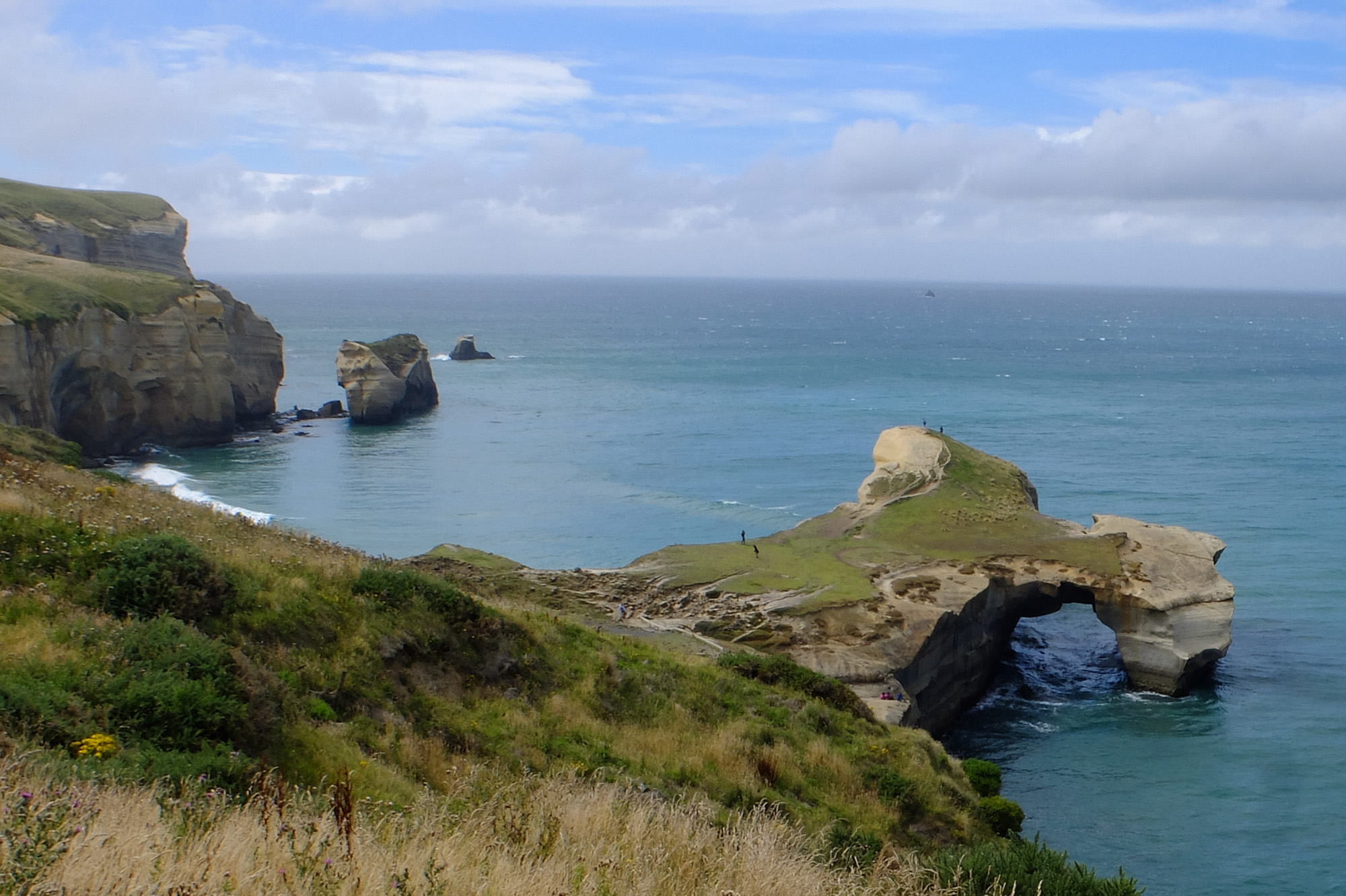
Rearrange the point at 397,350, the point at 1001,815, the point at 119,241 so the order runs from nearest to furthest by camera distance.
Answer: the point at 1001,815
the point at 397,350
the point at 119,241

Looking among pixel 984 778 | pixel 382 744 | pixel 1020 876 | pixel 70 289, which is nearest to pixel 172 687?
pixel 382 744

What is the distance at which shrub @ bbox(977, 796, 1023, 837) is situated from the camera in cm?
1947

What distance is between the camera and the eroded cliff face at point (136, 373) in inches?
2162

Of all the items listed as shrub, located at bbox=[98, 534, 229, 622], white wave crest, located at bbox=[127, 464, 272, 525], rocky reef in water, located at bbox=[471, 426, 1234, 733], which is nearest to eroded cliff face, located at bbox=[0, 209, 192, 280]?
white wave crest, located at bbox=[127, 464, 272, 525]

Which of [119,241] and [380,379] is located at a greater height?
[119,241]

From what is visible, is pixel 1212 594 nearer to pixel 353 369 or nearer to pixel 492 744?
pixel 492 744

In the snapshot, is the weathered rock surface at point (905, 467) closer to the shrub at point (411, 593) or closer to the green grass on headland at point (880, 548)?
the green grass on headland at point (880, 548)

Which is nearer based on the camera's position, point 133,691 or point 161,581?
point 133,691

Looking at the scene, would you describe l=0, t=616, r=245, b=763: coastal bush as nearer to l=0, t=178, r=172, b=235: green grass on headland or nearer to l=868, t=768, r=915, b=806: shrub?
l=868, t=768, r=915, b=806: shrub

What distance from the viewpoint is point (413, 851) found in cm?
669

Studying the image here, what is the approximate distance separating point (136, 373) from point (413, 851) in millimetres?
68334

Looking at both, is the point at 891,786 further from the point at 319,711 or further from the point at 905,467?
the point at 905,467

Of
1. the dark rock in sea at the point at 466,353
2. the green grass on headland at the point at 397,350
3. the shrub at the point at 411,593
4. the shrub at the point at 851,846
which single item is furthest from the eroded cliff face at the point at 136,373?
the dark rock in sea at the point at 466,353

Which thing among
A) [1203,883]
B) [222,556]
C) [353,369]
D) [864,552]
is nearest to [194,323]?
[353,369]
